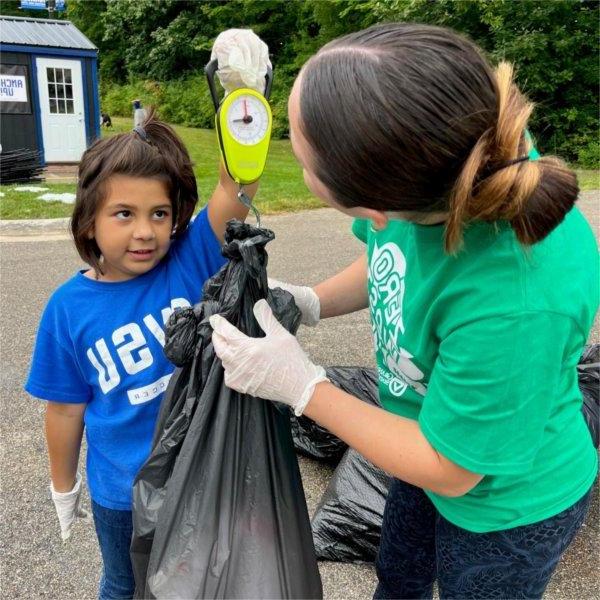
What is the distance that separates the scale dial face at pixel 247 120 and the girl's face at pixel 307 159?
8.9 inches

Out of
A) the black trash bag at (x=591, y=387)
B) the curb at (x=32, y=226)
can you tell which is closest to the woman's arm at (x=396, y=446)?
the black trash bag at (x=591, y=387)

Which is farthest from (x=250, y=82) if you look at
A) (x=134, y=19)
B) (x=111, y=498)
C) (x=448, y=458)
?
(x=134, y=19)

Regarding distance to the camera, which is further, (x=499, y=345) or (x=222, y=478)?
(x=222, y=478)

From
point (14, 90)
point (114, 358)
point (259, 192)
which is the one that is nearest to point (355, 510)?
point (114, 358)

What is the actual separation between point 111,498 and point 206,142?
15495 millimetres

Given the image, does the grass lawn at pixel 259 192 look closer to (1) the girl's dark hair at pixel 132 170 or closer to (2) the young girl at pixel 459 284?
(1) the girl's dark hair at pixel 132 170

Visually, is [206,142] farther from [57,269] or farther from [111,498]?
[111,498]

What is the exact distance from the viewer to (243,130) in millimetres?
1288

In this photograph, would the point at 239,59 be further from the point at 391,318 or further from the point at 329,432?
the point at 329,432

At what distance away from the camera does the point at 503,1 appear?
1202 centimetres

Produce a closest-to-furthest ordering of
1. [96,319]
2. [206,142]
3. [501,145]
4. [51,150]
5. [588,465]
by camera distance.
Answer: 1. [501,145]
2. [588,465]
3. [96,319]
4. [51,150]
5. [206,142]

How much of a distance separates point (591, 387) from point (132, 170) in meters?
1.74

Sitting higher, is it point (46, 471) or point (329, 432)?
point (329, 432)

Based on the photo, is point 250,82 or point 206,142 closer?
point 250,82
